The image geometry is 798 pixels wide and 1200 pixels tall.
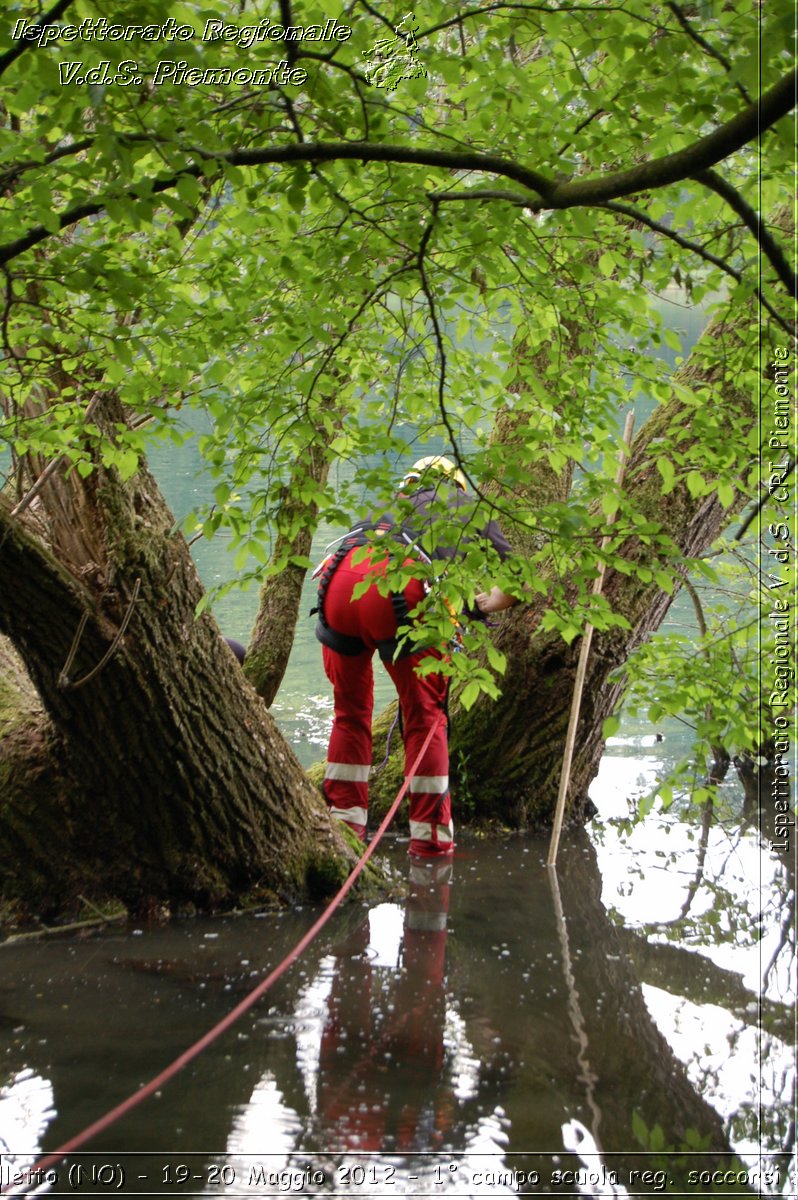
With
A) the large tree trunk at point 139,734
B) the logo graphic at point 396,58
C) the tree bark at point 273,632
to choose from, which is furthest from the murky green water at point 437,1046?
the logo graphic at point 396,58

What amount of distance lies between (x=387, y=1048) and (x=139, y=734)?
186cm

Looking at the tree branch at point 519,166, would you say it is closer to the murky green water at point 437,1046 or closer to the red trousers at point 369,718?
the murky green water at point 437,1046

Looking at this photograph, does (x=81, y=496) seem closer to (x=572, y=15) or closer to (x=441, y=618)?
(x=441, y=618)

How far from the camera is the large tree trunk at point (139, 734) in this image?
4.74m

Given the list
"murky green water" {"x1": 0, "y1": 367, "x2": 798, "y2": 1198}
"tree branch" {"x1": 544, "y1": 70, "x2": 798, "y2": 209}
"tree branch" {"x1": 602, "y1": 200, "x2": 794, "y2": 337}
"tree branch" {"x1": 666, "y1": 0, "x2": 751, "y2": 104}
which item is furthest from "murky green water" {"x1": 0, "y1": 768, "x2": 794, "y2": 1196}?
"tree branch" {"x1": 666, "y1": 0, "x2": 751, "y2": 104}

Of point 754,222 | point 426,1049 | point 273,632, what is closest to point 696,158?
point 754,222

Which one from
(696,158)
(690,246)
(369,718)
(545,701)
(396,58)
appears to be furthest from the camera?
(545,701)

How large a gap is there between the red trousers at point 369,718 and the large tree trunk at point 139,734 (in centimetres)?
93

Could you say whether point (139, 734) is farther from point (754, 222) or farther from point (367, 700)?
point (754, 222)

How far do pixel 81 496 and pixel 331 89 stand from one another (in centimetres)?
244

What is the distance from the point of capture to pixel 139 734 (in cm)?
489

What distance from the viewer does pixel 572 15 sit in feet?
10.1

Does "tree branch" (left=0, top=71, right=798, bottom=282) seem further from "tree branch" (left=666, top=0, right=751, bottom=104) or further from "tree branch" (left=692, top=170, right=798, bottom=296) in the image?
"tree branch" (left=666, top=0, right=751, bottom=104)

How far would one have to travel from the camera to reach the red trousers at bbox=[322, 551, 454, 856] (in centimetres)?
603
